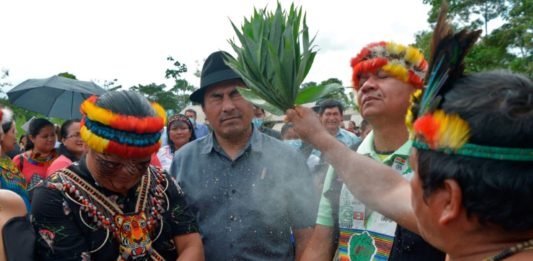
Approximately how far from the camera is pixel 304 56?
210 centimetres

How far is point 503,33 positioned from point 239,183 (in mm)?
21896

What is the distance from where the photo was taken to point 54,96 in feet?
25.7

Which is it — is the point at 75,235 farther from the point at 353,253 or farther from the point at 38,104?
the point at 38,104

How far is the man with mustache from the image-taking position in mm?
2480

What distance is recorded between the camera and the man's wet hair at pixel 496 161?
50.0 inches

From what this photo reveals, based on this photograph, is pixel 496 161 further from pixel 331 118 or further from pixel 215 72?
pixel 331 118

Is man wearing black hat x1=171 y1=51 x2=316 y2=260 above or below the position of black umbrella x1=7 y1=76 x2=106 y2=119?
below

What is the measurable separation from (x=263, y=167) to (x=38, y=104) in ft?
19.3

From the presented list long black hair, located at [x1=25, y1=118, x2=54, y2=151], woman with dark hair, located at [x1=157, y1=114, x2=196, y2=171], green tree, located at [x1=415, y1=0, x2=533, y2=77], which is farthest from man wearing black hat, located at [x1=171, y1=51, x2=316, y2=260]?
green tree, located at [x1=415, y1=0, x2=533, y2=77]

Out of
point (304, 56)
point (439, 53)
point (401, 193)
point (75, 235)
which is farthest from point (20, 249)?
point (439, 53)

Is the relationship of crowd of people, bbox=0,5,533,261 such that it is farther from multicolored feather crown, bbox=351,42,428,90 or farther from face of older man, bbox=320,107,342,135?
face of older man, bbox=320,107,342,135

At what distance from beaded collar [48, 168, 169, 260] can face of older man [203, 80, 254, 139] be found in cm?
84

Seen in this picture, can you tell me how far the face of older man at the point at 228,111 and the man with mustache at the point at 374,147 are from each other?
0.80 metres

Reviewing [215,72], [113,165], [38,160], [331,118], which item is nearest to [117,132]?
[113,165]
